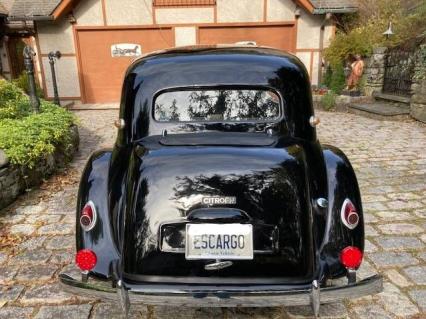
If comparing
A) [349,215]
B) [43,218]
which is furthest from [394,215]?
[43,218]

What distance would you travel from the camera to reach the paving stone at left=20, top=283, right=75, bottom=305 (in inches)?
110

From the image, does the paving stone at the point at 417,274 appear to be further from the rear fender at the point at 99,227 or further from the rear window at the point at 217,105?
the rear fender at the point at 99,227

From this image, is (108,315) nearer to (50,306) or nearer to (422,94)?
(50,306)

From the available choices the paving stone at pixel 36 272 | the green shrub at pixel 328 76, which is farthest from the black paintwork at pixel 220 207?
the green shrub at pixel 328 76

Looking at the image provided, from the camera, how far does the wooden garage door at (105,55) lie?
1336 centimetres

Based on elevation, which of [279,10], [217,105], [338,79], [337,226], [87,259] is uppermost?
[279,10]

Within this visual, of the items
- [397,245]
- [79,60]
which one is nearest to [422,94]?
[397,245]

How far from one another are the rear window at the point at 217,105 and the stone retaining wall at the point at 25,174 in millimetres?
2686

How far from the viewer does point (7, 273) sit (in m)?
3.19

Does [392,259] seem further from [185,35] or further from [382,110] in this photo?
[185,35]

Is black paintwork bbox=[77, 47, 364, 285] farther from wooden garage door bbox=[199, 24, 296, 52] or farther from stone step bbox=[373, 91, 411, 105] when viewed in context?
wooden garage door bbox=[199, 24, 296, 52]

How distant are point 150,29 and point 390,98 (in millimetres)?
8560

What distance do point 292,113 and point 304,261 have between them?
116 cm

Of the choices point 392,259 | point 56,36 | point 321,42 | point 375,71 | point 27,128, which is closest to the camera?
point 392,259
